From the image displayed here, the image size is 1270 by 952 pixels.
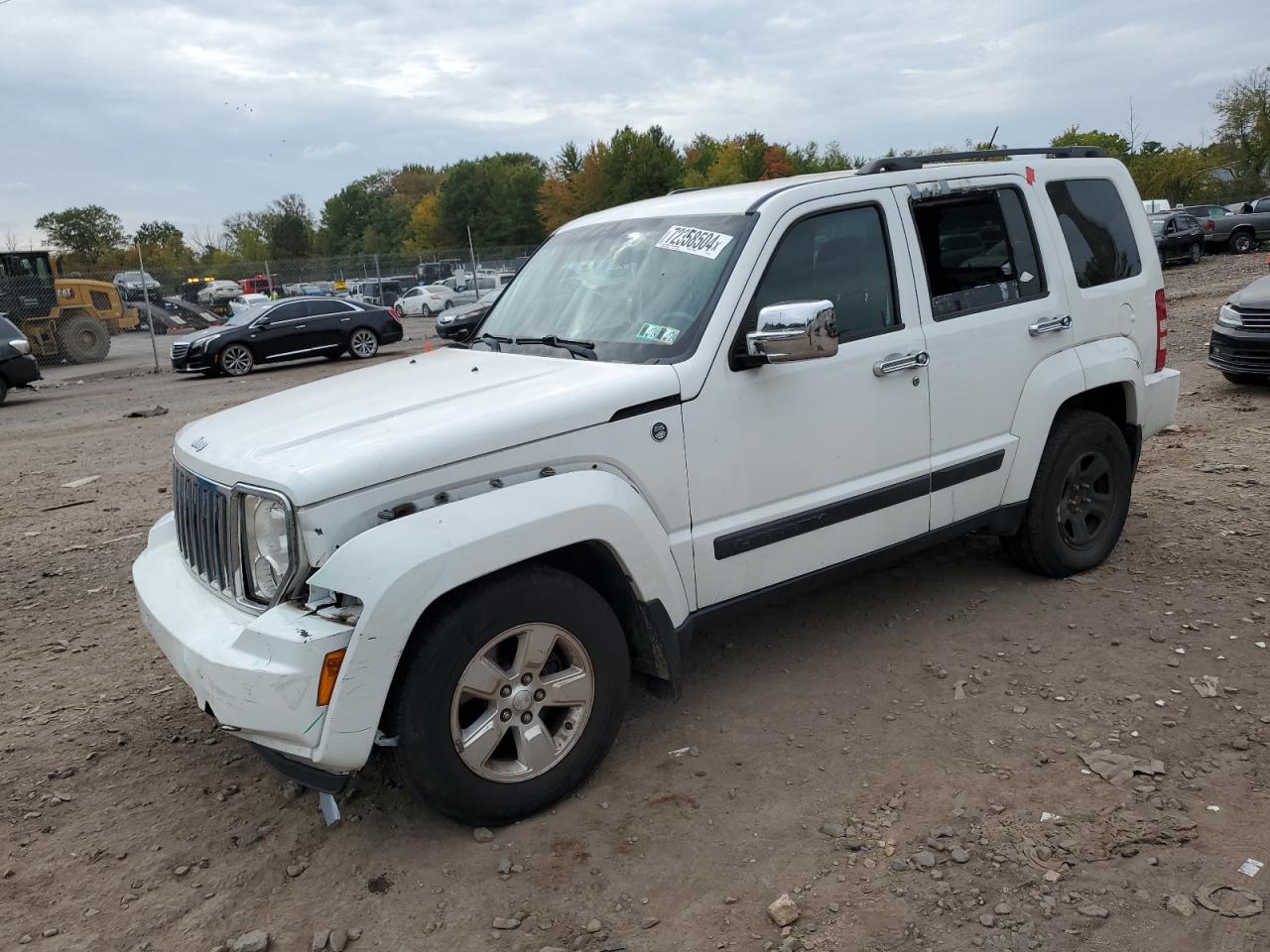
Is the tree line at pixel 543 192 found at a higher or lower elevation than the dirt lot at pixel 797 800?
higher

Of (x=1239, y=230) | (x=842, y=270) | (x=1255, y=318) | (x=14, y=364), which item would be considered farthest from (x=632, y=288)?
(x=1239, y=230)

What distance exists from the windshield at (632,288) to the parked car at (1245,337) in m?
7.26

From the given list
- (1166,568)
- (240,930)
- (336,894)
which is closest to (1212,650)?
(1166,568)

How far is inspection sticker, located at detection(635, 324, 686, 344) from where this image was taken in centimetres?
357

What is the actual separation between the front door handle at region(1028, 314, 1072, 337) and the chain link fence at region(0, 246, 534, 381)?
678 inches

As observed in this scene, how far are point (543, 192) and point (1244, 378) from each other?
221 feet

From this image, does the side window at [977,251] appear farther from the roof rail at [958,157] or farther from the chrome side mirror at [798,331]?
the chrome side mirror at [798,331]

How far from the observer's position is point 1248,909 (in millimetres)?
2641

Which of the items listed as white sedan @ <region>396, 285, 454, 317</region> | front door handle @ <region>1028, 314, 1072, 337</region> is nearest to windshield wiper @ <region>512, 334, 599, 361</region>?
front door handle @ <region>1028, 314, 1072, 337</region>

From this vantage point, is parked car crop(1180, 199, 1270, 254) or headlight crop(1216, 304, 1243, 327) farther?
parked car crop(1180, 199, 1270, 254)

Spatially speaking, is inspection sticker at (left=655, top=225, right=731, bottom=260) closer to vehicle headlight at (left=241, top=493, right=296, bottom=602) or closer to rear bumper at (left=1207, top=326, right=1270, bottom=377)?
vehicle headlight at (left=241, top=493, right=296, bottom=602)

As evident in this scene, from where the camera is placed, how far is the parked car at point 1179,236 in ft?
87.1

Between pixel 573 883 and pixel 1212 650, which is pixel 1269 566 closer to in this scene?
pixel 1212 650

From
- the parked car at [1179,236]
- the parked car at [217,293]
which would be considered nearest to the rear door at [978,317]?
the parked car at [1179,236]
